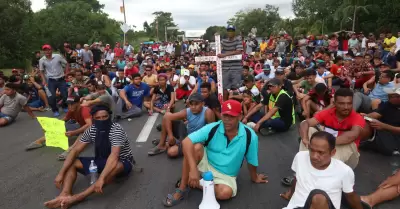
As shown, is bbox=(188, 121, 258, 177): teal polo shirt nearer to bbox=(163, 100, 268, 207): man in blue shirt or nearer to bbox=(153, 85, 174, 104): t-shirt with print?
bbox=(163, 100, 268, 207): man in blue shirt

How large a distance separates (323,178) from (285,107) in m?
3.59

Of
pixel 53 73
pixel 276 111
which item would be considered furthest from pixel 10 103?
pixel 276 111

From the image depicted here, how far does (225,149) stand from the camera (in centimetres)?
376

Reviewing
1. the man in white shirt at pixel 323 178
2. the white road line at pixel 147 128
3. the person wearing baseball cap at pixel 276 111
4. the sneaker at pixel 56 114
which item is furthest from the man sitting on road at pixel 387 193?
the sneaker at pixel 56 114

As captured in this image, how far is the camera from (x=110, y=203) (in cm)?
388

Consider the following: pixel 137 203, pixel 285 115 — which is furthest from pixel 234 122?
pixel 285 115

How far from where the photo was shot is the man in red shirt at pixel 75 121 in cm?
571

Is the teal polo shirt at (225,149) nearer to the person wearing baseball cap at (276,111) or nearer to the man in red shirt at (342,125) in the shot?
the man in red shirt at (342,125)

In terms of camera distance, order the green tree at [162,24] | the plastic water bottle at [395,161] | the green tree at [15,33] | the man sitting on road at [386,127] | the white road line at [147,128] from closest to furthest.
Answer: the plastic water bottle at [395,161] < the man sitting on road at [386,127] < the white road line at [147,128] < the green tree at [15,33] < the green tree at [162,24]

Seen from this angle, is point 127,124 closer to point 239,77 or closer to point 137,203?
point 239,77

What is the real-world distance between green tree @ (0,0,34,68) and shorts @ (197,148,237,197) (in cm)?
2783

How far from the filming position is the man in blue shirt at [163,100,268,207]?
→ 11.8 feet

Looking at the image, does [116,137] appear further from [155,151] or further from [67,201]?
[155,151]

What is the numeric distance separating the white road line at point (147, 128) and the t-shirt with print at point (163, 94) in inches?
16.6
